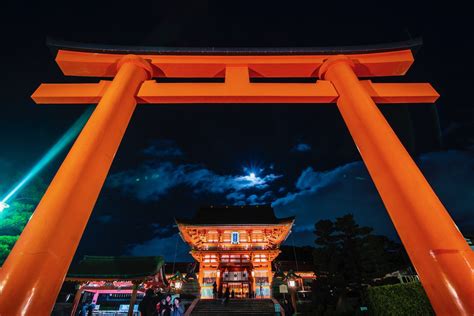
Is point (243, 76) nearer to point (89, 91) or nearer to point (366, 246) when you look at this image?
point (89, 91)

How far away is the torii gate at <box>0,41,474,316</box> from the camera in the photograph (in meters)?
2.07

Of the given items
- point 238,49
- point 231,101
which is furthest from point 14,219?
point 238,49

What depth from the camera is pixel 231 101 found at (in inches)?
167

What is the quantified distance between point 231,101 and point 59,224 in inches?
121

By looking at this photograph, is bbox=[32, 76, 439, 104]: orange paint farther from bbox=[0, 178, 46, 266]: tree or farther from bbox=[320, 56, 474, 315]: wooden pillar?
bbox=[0, 178, 46, 266]: tree

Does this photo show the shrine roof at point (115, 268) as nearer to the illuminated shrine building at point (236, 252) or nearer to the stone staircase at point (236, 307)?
the stone staircase at point (236, 307)

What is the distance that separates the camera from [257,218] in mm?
23078

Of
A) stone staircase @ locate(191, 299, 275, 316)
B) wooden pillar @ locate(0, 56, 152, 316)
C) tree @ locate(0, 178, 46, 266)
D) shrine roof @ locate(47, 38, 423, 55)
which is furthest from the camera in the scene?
tree @ locate(0, 178, 46, 266)

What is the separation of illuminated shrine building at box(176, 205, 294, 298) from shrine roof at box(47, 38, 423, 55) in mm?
16304

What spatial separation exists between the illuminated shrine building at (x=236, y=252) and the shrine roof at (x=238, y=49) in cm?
1630

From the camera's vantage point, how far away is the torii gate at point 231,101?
2072 mm

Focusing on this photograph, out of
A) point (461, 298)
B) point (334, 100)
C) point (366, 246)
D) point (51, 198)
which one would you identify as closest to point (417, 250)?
point (461, 298)

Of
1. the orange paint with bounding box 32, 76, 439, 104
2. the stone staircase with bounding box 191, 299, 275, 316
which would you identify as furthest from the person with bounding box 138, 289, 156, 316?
the stone staircase with bounding box 191, 299, 275, 316

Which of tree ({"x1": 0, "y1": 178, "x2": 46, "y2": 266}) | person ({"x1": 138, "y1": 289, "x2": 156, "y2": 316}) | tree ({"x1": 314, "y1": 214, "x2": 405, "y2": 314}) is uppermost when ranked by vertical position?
tree ({"x1": 0, "y1": 178, "x2": 46, "y2": 266})
